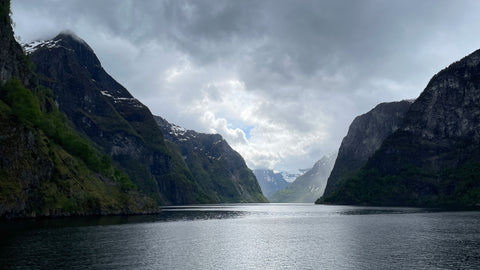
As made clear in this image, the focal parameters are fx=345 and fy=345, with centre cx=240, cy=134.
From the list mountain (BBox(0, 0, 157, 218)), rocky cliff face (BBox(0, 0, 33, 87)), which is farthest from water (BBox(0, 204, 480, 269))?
rocky cliff face (BBox(0, 0, 33, 87))

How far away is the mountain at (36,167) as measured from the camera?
111938mm

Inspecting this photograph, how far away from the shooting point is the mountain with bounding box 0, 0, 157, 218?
367ft

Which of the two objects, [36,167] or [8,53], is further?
[8,53]

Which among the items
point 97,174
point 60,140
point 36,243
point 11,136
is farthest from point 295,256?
point 60,140

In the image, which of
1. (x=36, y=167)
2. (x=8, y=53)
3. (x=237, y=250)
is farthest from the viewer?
(x=8, y=53)

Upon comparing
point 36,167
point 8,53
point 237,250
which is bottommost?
point 237,250

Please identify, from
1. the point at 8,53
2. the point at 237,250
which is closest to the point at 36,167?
the point at 8,53

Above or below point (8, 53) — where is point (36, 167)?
below

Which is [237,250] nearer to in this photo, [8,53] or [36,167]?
[36,167]

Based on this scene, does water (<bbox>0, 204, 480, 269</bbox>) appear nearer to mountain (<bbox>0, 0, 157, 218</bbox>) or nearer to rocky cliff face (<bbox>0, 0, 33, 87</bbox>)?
mountain (<bbox>0, 0, 157, 218</bbox>)

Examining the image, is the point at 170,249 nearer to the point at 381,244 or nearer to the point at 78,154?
the point at 381,244

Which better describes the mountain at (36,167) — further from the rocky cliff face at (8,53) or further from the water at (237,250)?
the water at (237,250)

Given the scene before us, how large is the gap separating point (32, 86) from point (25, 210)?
104047 mm

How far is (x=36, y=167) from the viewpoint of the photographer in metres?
123
